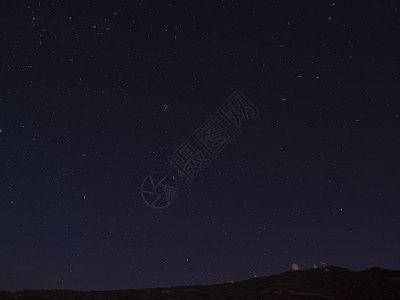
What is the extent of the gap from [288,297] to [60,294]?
41.3 ft

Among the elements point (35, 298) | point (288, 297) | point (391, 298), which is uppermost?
point (35, 298)

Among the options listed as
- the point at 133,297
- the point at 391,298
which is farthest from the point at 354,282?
the point at 133,297

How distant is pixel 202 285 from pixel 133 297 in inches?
212

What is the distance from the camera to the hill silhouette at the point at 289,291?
19156 mm

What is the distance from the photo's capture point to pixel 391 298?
18.4m

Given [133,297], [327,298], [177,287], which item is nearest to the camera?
[327,298]

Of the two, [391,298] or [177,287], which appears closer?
[391,298]

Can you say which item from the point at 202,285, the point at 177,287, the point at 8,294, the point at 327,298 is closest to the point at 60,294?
the point at 8,294

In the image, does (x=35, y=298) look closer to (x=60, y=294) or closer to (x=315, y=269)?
(x=60, y=294)

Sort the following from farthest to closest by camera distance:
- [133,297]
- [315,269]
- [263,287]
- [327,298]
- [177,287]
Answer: [315,269] → [177,287] → [263,287] → [133,297] → [327,298]

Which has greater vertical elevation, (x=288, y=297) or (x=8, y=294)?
(x=8, y=294)

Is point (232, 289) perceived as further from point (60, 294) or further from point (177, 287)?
point (60, 294)

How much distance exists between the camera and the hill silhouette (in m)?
19.2

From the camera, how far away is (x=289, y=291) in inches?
786
